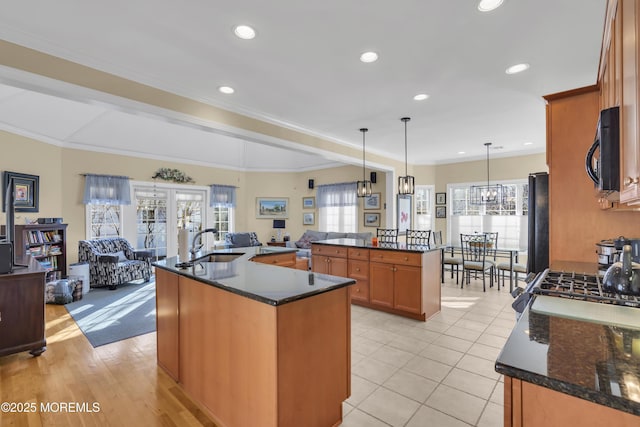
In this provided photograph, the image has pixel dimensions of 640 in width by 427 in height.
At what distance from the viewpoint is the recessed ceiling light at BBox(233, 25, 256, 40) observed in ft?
7.49

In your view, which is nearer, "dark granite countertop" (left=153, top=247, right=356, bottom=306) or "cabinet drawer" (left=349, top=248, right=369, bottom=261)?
"dark granite countertop" (left=153, top=247, right=356, bottom=306)

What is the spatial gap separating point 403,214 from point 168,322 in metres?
5.76

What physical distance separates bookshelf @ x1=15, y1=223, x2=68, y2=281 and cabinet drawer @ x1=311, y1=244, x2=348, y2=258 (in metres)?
4.04

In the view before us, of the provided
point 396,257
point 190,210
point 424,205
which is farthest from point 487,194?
point 190,210

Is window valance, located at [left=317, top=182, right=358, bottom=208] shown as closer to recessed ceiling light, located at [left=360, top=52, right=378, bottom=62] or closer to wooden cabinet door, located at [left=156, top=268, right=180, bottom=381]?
recessed ceiling light, located at [left=360, top=52, right=378, bottom=62]

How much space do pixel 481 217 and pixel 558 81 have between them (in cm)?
445

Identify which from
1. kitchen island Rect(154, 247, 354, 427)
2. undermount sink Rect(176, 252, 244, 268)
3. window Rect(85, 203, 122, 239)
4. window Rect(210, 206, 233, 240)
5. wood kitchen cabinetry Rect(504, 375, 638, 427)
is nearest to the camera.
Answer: wood kitchen cabinetry Rect(504, 375, 638, 427)

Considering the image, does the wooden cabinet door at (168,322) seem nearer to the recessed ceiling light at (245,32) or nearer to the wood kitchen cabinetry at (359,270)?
the recessed ceiling light at (245,32)

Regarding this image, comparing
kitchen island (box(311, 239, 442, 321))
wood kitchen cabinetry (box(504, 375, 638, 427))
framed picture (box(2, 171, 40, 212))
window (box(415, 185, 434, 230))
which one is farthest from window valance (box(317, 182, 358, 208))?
wood kitchen cabinetry (box(504, 375, 638, 427))

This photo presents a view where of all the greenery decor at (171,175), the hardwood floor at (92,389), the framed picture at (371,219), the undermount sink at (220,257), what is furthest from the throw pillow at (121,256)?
the framed picture at (371,219)

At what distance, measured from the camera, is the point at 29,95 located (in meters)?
4.52

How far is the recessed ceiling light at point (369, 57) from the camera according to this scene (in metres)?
2.68

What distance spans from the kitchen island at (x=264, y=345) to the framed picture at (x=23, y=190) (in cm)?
444

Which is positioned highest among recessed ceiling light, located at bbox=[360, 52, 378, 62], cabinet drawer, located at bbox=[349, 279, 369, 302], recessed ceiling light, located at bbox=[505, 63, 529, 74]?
recessed ceiling light, located at bbox=[360, 52, 378, 62]
